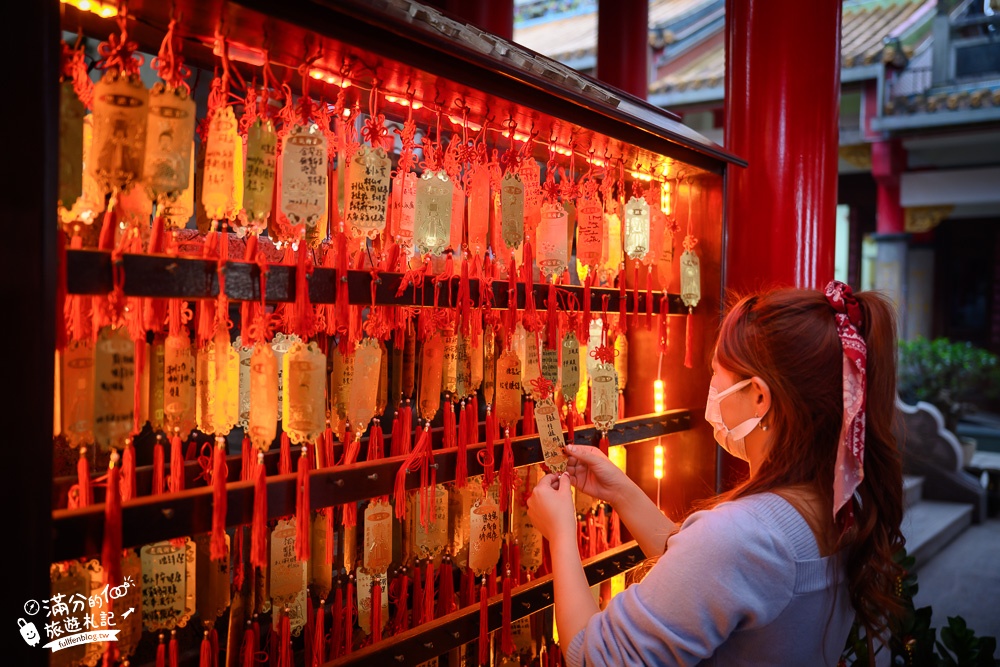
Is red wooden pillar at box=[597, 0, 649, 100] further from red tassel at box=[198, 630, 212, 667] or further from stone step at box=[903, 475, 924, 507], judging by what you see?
red tassel at box=[198, 630, 212, 667]

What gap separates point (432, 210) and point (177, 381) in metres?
0.52

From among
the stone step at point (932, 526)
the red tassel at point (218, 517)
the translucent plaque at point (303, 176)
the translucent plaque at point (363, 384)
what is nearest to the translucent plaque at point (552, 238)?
the translucent plaque at point (363, 384)

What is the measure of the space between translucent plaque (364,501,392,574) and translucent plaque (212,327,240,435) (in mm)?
324

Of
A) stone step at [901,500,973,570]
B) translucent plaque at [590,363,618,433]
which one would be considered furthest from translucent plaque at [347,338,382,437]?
stone step at [901,500,973,570]

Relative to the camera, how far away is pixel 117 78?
97cm

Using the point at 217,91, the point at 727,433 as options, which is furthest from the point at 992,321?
the point at 217,91

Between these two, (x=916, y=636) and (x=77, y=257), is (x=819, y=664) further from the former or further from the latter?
(x=916, y=636)

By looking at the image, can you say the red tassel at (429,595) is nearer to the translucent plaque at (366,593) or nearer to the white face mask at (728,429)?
the translucent plaque at (366,593)

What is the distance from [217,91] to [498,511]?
94cm

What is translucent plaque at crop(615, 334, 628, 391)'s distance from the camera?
2086 mm

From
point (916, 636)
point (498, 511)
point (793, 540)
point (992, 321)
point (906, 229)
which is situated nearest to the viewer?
point (793, 540)

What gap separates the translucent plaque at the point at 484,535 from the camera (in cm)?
153

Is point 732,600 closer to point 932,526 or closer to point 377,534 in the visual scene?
point 377,534

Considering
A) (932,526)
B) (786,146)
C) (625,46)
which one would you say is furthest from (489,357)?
(932,526)
